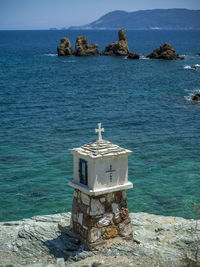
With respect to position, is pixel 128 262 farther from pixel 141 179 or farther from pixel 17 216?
pixel 141 179

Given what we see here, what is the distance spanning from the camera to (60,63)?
94812 mm

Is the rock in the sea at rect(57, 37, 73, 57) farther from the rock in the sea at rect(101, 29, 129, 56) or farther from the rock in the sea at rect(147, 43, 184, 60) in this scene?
the rock in the sea at rect(147, 43, 184, 60)

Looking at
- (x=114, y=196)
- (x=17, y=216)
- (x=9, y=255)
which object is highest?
(x=114, y=196)

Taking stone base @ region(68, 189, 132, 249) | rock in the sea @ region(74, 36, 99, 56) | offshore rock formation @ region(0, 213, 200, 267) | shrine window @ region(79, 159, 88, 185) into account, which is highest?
rock in the sea @ region(74, 36, 99, 56)

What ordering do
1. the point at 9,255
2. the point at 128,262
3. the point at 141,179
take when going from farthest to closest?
the point at 141,179
the point at 9,255
the point at 128,262

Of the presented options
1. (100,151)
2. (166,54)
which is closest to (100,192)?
(100,151)

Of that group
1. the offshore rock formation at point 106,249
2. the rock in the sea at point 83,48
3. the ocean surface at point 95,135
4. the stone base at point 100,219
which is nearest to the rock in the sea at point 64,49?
the rock in the sea at point 83,48

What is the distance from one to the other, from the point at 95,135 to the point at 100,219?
20.7 meters

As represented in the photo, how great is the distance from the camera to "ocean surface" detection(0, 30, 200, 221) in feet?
73.1

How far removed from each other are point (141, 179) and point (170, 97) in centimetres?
2823

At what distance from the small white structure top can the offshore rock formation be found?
65.5 inches

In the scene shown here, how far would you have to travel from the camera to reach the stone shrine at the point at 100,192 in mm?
12695

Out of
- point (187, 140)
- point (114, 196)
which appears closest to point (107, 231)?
point (114, 196)

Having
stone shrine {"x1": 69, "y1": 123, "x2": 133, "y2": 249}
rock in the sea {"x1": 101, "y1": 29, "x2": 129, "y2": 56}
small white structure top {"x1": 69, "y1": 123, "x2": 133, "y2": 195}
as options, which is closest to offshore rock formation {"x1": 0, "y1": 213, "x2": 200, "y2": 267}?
stone shrine {"x1": 69, "y1": 123, "x2": 133, "y2": 249}
